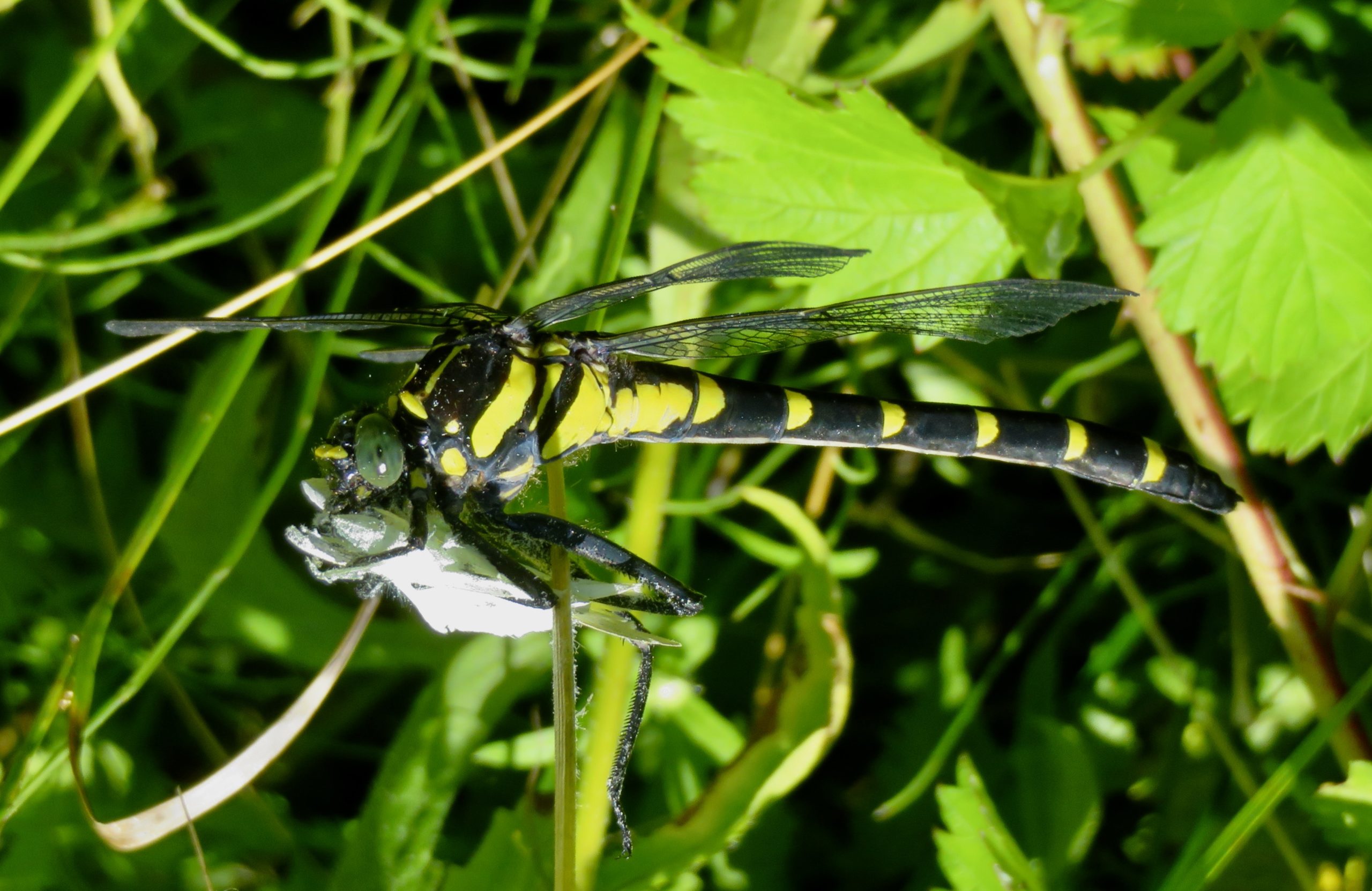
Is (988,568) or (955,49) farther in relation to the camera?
(988,568)

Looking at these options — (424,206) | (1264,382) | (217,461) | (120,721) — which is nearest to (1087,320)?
(1264,382)

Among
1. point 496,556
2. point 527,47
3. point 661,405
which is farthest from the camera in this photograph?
point 527,47

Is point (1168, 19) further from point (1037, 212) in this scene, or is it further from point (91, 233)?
point (91, 233)

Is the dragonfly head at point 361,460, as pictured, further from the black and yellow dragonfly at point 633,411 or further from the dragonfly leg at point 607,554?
the dragonfly leg at point 607,554

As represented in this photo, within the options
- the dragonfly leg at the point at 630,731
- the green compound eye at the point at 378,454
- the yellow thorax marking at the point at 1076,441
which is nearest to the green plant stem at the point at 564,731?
the dragonfly leg at the point at 630,731

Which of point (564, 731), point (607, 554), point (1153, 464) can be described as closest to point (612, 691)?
point (607, 554)

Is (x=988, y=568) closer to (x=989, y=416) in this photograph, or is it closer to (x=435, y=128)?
(x=989, y=416)
